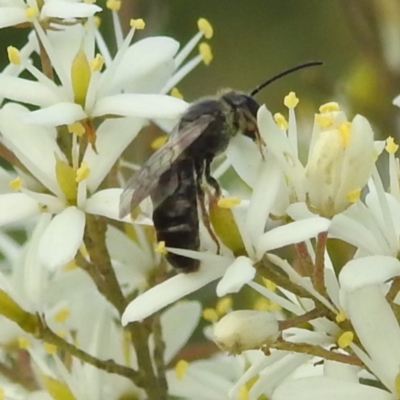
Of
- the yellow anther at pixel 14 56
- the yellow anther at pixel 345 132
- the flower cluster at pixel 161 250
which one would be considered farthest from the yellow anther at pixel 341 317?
the yellow anther at pixel 14 56

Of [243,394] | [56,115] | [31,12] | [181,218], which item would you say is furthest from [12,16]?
[243,394]

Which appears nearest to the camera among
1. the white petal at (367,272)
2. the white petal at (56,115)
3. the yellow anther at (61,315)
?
A: the white petal at (367,272)

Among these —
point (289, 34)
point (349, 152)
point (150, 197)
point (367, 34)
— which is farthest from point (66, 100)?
point (289, 34)

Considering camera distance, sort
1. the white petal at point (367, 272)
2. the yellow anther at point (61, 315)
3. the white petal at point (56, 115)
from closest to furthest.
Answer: the white petal at point (367, 272)
the white petal at point (56, 115)
the yellow anther at point (61, 315)

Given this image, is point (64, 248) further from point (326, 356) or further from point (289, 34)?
point (289, 34)

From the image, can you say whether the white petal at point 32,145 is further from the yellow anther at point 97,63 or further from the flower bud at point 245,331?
the flower bud at point 245,331

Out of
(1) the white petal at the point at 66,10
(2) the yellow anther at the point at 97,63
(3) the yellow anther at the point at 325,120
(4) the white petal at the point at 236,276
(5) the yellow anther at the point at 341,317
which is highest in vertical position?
(1) the white petal at the point at 66,10
